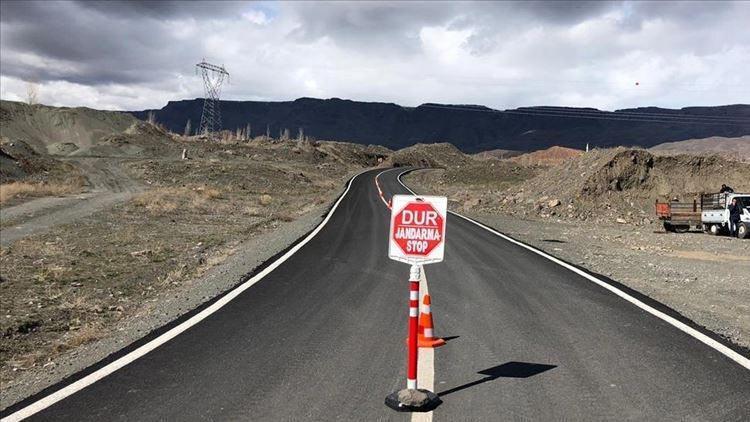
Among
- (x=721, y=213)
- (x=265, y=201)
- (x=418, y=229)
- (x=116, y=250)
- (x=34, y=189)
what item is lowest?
(x=116, y=250)

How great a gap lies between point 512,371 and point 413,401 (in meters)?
1.49

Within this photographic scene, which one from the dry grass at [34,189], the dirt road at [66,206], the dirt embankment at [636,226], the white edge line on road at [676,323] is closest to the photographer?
the white edge line on road at [676,323]

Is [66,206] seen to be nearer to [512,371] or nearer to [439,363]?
[439,363]

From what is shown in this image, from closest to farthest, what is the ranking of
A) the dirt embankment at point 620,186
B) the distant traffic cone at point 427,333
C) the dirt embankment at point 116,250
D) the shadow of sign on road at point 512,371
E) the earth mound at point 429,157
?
the shadow of sign on road at point 512,371 → the distant traffic cone at point 427,333 → the dirt embankment at point 116,250 → the dirt embankment at point 620,186 → the earth mound at point 429,157

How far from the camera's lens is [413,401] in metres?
4.81

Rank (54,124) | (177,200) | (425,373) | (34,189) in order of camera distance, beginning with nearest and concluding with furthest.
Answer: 1. (425,373)
2. (177,200)
3. (34,189)
4. (54,124)

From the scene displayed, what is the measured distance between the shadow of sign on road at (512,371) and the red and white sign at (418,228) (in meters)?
1.33

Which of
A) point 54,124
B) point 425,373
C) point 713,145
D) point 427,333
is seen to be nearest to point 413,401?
point 425,373

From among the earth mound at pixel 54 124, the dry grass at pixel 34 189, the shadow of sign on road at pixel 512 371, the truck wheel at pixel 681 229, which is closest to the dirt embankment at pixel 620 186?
the truck wheel at pixel 681 229

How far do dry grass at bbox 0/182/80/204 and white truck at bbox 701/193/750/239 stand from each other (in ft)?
114

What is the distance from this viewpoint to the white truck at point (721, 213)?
22.0m

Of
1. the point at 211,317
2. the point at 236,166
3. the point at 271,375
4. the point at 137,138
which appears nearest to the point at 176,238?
the point at 211,317

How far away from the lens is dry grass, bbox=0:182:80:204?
32094 millimetres

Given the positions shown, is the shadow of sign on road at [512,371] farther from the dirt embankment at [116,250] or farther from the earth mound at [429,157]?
the earth mound at [429,157]
